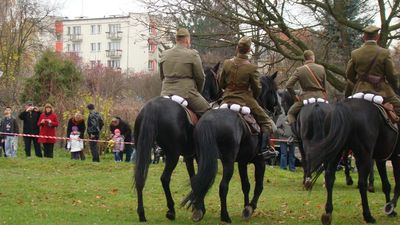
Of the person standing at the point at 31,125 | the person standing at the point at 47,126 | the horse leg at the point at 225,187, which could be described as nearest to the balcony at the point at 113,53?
the person standing at the point at 31,125

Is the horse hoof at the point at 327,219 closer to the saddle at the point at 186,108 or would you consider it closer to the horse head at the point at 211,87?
the saddle at the point at 186,108

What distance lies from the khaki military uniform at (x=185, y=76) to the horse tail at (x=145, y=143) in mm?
952

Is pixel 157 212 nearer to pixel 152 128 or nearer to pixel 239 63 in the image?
pixel 152 128

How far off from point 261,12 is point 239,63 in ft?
28.9

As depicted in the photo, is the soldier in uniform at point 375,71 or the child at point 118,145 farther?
the child at point 118,145

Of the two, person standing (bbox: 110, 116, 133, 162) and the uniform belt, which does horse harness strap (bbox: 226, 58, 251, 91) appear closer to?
the uniform belt

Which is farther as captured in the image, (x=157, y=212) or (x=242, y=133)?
(x=157, y=212)

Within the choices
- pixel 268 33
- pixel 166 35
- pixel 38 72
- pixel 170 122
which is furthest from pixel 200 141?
pixel 38 72

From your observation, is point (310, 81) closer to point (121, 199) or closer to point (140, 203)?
point (121, 199)

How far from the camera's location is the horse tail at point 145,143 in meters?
10.6

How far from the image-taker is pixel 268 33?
1970 centimetres

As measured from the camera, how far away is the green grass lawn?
36.7 feet

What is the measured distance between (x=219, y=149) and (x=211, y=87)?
206cm

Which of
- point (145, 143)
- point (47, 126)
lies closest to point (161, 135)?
point (145, 143)
